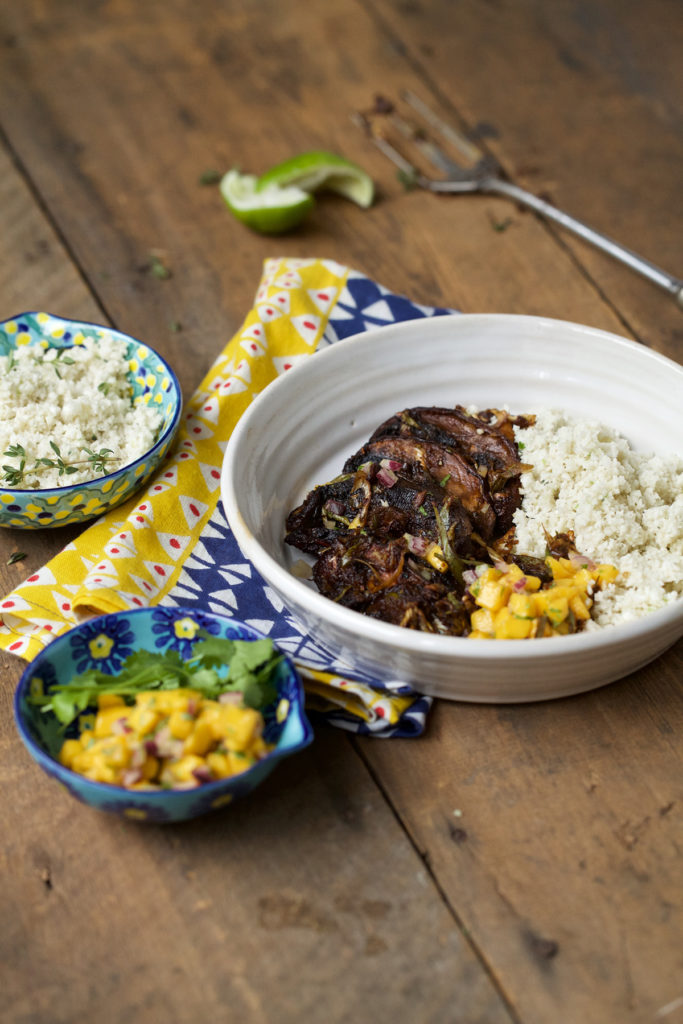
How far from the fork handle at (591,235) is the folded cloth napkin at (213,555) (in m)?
0.92

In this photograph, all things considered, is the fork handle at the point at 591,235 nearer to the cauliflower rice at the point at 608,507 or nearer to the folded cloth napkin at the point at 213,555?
the folded cloth napkin at the point at 213,555

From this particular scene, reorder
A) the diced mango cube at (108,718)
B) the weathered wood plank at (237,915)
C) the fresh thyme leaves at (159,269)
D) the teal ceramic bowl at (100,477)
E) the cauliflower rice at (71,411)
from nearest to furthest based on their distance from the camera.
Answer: the weathered wood plank at (237,915), the diced mango cube at (108,718), the teal ceramic bowl at (100,477), the cauliflower rice at (71,411), the fresh thyme leaves at (159,269)

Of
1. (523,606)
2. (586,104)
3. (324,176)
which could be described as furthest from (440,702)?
(586,104)

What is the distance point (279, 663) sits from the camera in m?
2.26

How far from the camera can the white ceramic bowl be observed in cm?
243

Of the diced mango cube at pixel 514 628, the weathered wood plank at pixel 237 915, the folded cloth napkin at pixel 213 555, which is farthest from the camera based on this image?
the folded cloth napkin at pixel 213 555

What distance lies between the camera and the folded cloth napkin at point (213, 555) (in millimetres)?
2408

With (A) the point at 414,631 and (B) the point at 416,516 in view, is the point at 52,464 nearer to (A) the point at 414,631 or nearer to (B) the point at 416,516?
(B) the point at 416,516

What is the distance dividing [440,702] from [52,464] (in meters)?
1.26

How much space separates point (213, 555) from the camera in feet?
9.11

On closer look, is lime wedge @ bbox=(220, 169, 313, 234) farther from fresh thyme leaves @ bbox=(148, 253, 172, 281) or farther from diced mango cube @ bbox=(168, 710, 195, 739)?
diced mango cube @ bbox=(168, 710, 195, 739)

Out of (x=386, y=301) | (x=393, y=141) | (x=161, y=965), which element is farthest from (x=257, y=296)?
(x=161, y=965)

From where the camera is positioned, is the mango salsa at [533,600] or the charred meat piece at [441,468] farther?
the charred meat piece at [441,468]

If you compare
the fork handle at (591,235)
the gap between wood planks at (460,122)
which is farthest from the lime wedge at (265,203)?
the gap between wood planks at (460,122)
